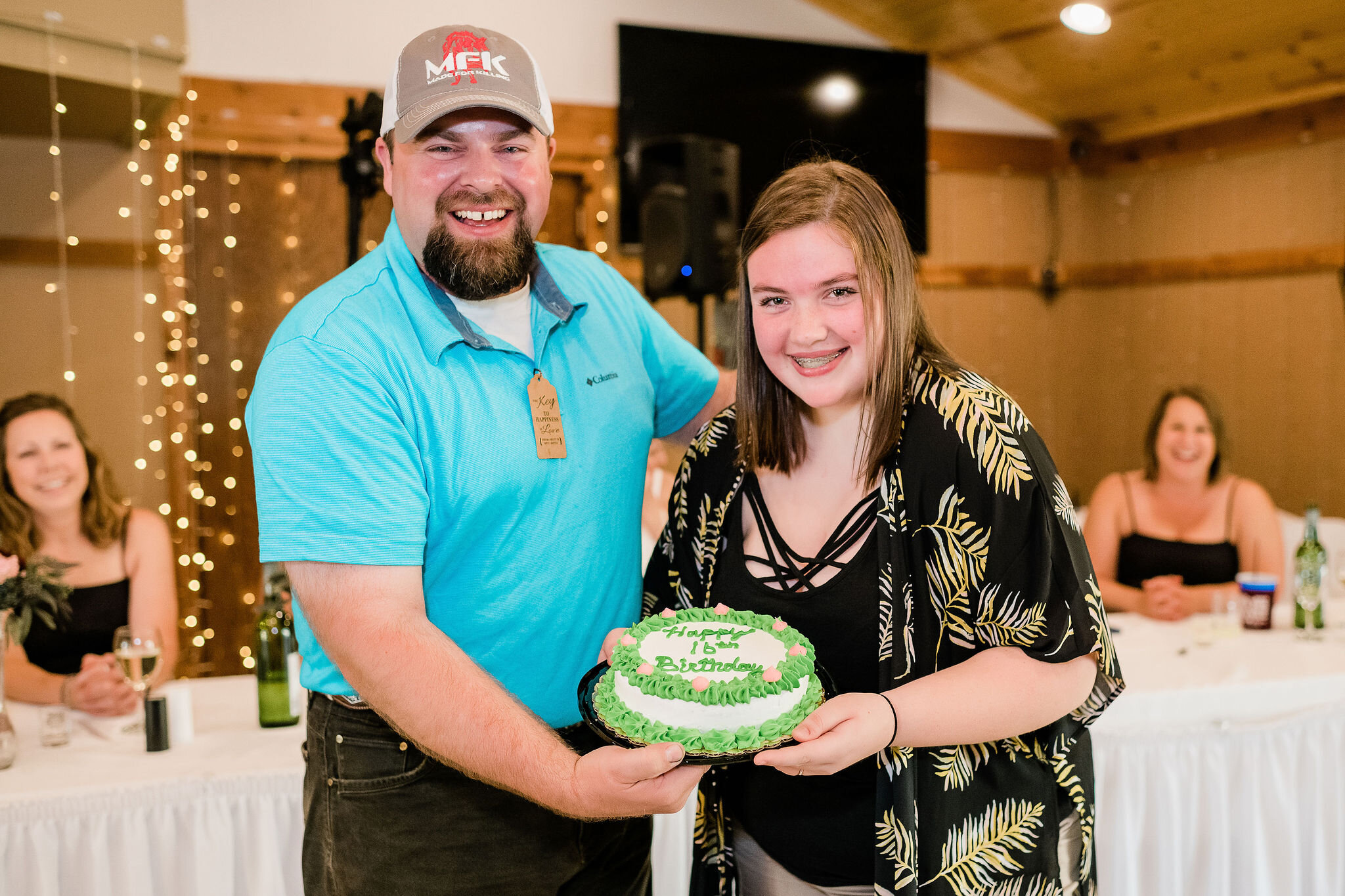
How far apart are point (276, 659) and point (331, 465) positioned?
48.9 inches

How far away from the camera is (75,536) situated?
3.42 m

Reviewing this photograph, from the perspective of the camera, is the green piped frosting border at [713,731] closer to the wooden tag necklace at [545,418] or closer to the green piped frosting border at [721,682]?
the green piped frosting border at [721,682]

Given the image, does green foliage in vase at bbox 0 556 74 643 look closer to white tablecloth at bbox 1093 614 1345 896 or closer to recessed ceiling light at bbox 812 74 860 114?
white tablecloth at bbox 1093 614 1345 896

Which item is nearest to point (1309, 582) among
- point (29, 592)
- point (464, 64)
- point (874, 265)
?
point (874, 265)

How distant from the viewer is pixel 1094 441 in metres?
8.05

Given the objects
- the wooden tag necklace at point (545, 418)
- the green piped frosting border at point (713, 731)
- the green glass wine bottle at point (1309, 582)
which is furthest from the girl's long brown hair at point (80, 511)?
the green glass wine bottle at point (1309, 582)

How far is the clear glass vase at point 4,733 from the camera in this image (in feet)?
7.69

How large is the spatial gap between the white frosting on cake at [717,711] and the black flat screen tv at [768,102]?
192 inches

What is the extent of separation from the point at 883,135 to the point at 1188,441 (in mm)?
3432

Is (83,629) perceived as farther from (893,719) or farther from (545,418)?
(893,719)

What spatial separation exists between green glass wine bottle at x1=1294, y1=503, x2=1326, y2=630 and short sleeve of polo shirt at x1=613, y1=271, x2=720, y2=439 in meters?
2.29

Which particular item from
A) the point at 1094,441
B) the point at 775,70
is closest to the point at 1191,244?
the point at 1094,441

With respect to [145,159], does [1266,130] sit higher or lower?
higher

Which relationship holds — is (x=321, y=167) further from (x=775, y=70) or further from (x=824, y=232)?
(x=824, y=232)
